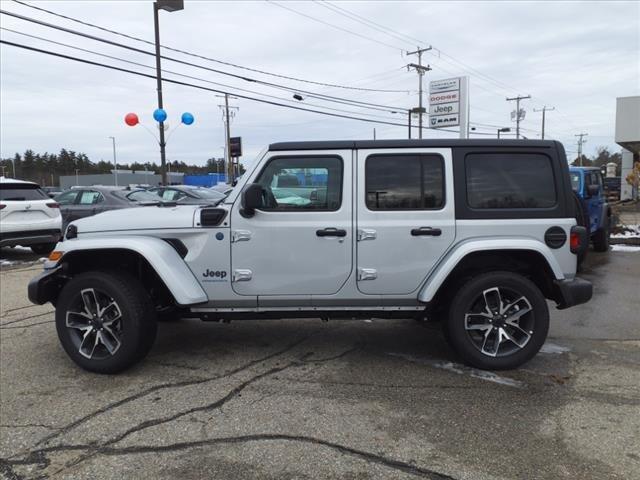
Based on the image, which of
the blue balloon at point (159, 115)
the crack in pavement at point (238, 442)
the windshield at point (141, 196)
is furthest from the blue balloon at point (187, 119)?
the crack in pavement at point (238, 442)

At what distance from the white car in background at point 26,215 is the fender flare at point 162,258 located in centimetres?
740

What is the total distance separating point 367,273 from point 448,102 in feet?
107

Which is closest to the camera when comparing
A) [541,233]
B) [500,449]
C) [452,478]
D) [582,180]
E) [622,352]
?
[452,478]

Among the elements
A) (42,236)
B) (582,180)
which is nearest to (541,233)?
(582,180)

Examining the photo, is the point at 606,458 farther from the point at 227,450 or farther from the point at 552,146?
the point at 552,146

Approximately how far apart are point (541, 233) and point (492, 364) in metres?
1.12

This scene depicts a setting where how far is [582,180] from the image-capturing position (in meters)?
10.4

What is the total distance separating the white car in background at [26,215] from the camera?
10.5m

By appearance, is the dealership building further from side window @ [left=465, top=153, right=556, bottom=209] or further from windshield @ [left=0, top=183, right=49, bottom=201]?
windshield @ [left=0, top=183, right=49, bottom=201]

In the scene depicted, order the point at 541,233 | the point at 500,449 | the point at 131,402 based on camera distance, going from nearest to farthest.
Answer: the point at 500,449
the point at 131,402
the point at 541,233

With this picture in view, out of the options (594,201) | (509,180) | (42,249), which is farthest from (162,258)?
(42,249)

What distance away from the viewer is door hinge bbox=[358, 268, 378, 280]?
425 cm

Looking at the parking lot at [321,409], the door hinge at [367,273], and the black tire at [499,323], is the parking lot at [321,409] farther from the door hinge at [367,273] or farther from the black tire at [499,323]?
the door hinge at [367,273]

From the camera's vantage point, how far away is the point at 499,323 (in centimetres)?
426
